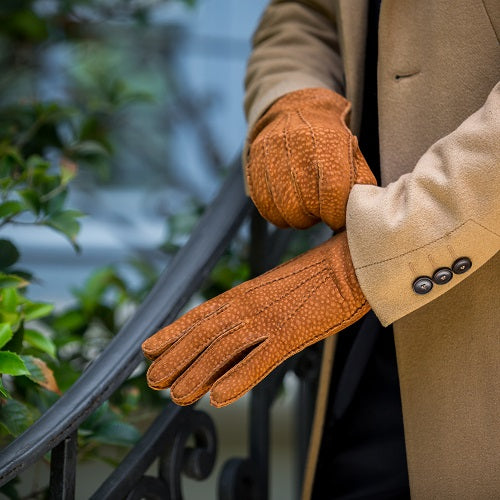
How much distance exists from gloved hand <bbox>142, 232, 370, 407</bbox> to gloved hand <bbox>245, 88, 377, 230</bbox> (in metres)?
0.06

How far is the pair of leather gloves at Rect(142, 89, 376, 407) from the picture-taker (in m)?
0.86

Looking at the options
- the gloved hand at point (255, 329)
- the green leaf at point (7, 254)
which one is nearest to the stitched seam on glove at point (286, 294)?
the gloved hand at point (255, 329)

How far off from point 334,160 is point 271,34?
0.45 m

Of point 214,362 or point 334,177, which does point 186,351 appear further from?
point 334,177

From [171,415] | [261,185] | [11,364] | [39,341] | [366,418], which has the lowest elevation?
[366,418]

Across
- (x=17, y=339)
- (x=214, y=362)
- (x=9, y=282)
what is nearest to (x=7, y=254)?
(x=9, y=282)

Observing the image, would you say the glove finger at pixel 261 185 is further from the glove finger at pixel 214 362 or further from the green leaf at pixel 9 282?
the green leaf at pixel 9 282

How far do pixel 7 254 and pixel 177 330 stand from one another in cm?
37

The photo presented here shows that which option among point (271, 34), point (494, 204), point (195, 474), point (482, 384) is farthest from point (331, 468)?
point (271, 34)

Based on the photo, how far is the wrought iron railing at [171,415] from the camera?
936mm

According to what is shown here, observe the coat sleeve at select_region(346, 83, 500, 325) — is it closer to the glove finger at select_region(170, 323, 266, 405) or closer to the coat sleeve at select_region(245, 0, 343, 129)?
the glove finger at select_region(170, 323, 266, 405)

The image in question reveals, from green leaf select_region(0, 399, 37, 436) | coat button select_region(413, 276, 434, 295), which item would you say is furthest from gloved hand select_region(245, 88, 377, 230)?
green leaf select_region(0, 399, 37, 436)

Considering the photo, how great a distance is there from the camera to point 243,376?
846mm

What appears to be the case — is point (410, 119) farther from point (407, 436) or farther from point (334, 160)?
point (407, 436)
